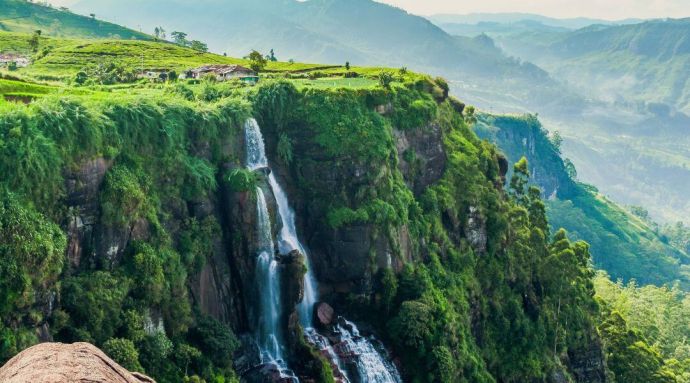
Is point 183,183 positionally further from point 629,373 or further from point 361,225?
point 629,373

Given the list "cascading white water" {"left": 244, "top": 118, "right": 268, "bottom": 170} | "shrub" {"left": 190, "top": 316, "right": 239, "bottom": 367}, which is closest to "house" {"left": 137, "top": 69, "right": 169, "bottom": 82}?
"cascading white water" {"left": 244, "top": 118, "right": 268, "bottom": 170}

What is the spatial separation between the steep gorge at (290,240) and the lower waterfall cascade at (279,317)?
201 millimetres

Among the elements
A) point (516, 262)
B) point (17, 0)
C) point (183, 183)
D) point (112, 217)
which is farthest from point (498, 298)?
point (17, 0)

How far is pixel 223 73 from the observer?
58.7 metres

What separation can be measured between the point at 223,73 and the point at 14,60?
96.2 ft

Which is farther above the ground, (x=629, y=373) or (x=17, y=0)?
(x=17, y=0)

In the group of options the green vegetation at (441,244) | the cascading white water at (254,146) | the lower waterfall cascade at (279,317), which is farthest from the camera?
the green vegetation at (441,244)

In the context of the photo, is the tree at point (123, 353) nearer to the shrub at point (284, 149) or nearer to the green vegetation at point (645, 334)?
the shrub at point (284, 149)

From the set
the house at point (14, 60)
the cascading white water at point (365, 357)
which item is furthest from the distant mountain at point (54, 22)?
the cascading white water at point (365, 357)

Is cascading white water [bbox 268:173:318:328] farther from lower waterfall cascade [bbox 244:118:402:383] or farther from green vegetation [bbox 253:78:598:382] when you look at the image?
green vegetation [bbox 253:78:598:382]

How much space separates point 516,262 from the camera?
197 feet

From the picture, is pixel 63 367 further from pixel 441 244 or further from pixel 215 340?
pixel 441 244

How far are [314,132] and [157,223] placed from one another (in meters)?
15.3

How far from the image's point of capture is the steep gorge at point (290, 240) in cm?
3030
